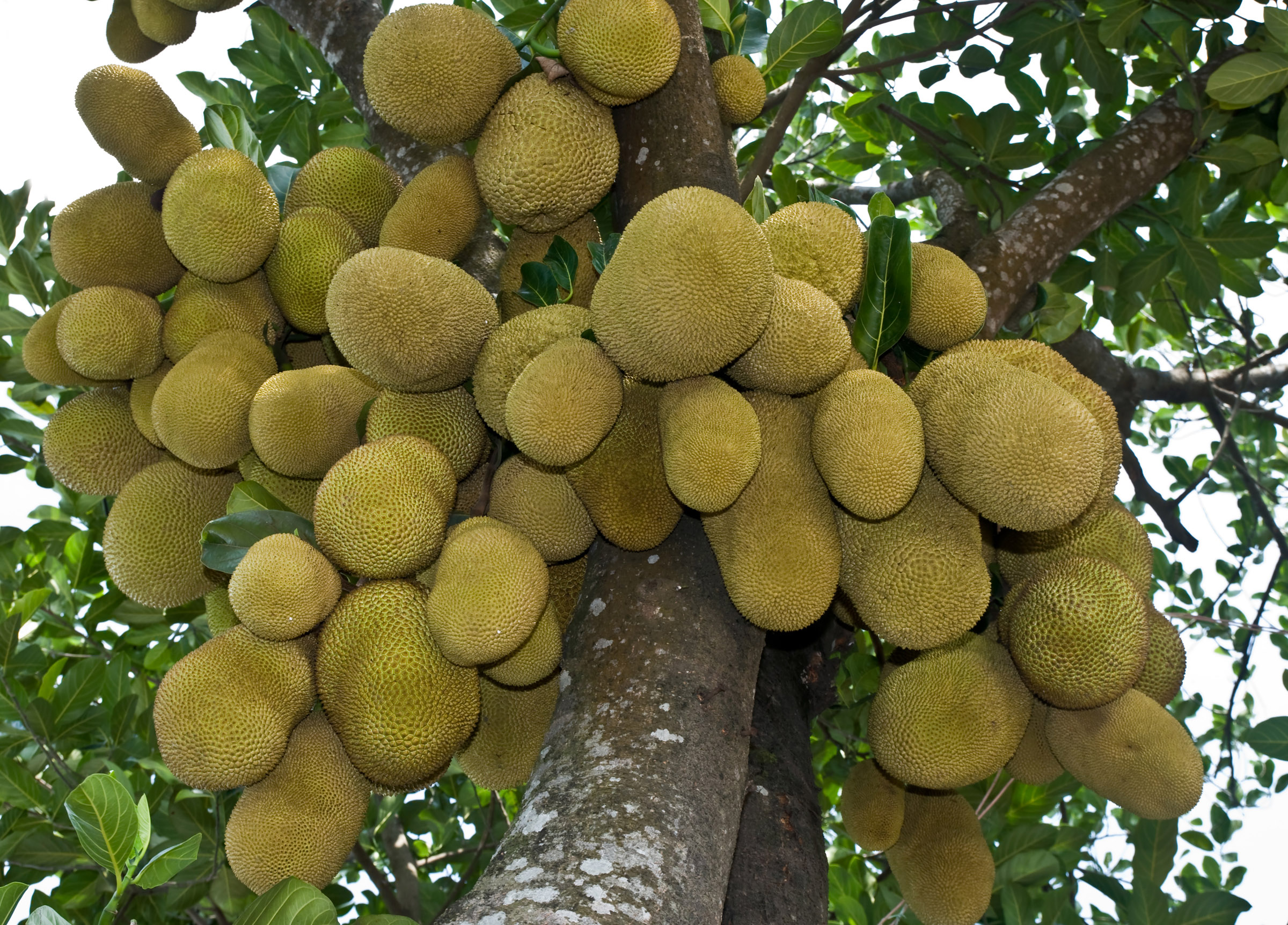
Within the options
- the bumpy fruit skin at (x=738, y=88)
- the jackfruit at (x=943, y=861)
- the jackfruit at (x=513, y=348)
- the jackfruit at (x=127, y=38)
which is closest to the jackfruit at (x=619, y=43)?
the bumpy fruit skin at (x=738, y=88)

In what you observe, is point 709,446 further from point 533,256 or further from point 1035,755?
point 1035,755

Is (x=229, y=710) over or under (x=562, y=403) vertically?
under

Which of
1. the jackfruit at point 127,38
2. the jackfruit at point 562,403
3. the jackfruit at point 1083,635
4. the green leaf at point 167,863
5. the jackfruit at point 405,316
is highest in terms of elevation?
the jackfruit at point 127,38

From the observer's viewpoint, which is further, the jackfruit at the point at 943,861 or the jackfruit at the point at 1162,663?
the jackfruit at the point at 943,861

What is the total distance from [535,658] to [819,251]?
0.59 meters

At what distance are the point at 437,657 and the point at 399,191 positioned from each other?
771 mm

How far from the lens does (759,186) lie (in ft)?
4.57

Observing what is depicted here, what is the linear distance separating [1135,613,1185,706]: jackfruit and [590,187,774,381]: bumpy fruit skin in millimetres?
650

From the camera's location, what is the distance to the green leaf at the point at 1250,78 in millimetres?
1646

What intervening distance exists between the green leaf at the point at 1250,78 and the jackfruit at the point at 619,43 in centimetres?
109

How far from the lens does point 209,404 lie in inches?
45.7

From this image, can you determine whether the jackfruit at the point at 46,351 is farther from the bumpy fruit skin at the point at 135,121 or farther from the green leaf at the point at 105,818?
the green leaf at the point at 105,818

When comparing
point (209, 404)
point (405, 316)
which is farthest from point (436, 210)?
point (209, 404)

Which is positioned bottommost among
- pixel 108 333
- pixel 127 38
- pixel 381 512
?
pixel 381 512
